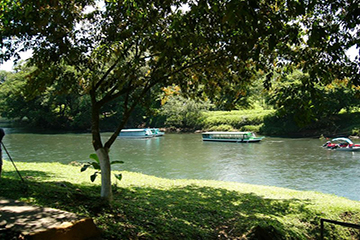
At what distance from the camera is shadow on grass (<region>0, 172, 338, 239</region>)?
5066 millimetres

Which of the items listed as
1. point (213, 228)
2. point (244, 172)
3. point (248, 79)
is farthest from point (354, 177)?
point (213, 228)

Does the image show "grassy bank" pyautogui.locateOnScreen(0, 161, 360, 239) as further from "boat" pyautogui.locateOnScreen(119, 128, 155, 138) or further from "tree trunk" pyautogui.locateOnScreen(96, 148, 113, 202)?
"boat" pyautogui.locateOnScreen(119, 128, 155, 138)

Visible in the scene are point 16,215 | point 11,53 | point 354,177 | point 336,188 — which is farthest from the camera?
point 354,177

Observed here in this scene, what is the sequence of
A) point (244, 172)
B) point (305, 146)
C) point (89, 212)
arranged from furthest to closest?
1. point (305, 146)
2. point (244, 172)
3. point (89, 212)

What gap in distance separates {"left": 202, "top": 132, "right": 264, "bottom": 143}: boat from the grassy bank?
26.3 m

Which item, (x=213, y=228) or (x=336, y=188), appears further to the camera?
(x=336, y=188)

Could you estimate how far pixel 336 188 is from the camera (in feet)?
48.1

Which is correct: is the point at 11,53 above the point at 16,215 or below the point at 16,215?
above

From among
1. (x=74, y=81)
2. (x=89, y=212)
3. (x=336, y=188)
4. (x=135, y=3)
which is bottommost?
(x=336, y=188)

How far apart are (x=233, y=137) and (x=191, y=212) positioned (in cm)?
3094

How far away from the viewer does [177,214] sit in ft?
21.3

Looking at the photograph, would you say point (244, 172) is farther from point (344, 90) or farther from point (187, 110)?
point (187, 110)

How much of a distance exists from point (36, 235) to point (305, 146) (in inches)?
1177

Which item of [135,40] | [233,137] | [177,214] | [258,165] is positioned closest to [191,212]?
[177,214]
